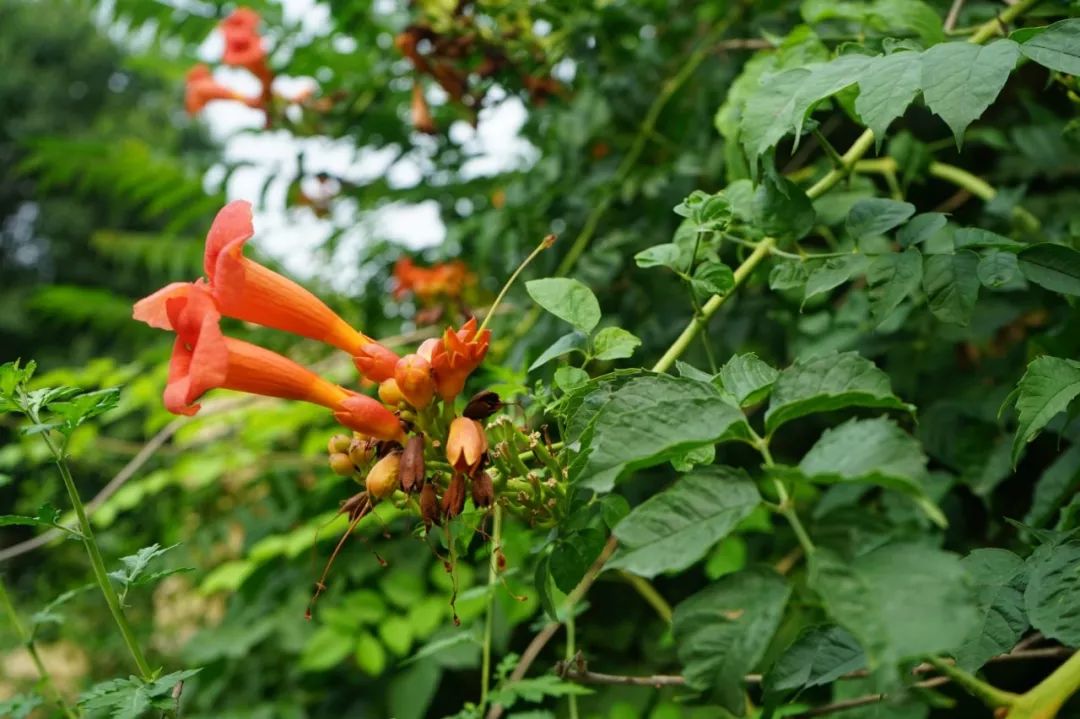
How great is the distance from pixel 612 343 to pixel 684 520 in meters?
0.33

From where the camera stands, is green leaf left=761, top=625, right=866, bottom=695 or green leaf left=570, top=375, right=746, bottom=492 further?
green leaf left=761, top=625, right=866, bottom=695

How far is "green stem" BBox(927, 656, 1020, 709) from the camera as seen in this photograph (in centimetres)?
57

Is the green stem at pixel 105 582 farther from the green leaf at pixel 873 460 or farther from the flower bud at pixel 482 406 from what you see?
the green leaf at pixel 873 460

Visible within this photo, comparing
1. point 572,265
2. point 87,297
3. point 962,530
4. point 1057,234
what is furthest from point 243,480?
point 1057,234

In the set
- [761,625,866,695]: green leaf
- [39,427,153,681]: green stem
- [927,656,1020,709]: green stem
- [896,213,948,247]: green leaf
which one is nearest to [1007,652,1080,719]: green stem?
[927,656,1020,709]: green stem

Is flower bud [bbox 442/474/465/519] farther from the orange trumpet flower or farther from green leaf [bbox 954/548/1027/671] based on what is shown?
green leaf [bbox 954/548/1027/671]

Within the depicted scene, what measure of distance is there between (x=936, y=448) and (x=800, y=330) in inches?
10.3

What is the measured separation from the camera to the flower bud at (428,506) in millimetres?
722

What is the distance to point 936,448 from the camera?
1.27 m

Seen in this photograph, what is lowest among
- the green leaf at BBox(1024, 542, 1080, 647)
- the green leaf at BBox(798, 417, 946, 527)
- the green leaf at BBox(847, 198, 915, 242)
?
the green leaf at BBox(1024, 542, 1080, 647)

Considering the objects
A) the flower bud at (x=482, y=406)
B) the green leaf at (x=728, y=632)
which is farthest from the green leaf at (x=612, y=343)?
the green leaf at (x=728, y=632)

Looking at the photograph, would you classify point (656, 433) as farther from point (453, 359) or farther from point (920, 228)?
point (920, 228)

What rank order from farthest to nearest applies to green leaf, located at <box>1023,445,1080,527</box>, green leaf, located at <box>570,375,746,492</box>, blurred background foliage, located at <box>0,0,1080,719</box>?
blurred background foliage, located at <box>0,0,1080,719</box> < green leaf, located at <box>1023,445,1080,527</box> < green leaf, located at <box>570,375,746,492</box>

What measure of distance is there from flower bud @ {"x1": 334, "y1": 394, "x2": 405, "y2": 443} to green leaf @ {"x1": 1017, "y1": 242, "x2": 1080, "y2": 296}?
0.58m
